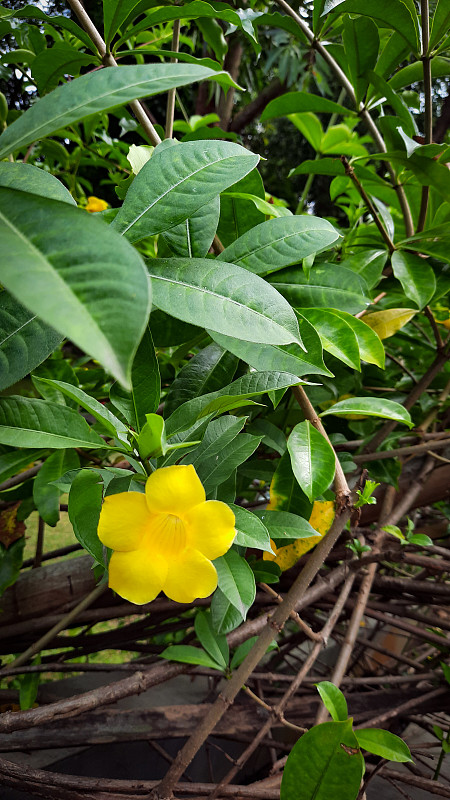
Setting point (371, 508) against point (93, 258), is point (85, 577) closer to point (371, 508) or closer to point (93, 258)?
point (371, 508)

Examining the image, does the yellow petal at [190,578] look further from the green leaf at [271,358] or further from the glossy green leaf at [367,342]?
the glossy green leaf at [367,342]

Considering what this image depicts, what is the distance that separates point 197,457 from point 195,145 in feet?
0.75

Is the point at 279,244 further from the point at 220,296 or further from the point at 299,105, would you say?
the point at 299,105

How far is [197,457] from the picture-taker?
0.39 m

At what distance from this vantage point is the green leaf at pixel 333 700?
47 centimetres

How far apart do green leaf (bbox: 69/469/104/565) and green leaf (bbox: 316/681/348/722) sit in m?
0.27

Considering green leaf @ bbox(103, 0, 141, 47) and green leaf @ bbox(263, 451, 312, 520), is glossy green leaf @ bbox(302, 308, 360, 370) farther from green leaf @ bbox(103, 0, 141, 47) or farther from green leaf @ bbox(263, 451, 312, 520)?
green leaf @ bbox(103, 0, 141, 47)

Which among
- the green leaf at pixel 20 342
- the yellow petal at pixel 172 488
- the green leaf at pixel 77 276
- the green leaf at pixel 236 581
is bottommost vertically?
the green leaf at pixel 236 581

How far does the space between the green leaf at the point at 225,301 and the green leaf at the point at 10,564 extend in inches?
20.7

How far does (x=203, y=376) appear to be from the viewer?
46 centimetres

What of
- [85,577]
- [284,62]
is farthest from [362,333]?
[284,62]

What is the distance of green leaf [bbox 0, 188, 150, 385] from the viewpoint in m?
0.17

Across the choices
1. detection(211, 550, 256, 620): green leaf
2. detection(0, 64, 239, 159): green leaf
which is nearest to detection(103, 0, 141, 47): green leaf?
detection(0, 64, 239, 159): green leaf

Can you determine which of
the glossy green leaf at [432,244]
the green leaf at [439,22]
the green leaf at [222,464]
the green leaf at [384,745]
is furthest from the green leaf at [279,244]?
the green leaf at [384,745]
